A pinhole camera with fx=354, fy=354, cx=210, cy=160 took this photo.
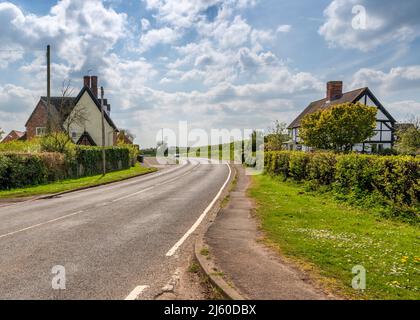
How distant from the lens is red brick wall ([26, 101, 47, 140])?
53.0 m

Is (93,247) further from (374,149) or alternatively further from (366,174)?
(374,149)

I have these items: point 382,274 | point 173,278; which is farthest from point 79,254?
point 382,274

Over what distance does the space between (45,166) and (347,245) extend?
2408 centimetres

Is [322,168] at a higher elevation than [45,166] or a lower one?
higher

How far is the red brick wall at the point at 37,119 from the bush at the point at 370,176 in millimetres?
44089

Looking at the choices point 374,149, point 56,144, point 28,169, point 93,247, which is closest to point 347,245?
point 93,247

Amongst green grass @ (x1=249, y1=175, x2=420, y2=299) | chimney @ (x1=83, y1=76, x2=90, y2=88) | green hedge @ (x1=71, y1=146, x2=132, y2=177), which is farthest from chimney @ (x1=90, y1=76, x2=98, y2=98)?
green grass @ (x1=249, y1=175, x2=420, y2=299)

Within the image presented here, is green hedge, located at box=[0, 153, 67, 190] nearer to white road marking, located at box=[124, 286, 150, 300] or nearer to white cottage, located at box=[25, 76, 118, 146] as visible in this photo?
white road marking, located at box=[124, 286, 150, 300]

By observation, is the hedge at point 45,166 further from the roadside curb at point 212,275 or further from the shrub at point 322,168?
the roadside curb at point 212,275

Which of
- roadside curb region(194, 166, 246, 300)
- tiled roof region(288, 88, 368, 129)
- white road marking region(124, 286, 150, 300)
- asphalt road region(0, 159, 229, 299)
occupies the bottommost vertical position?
Answer: asphalt road region(0, 159, 229, 299)

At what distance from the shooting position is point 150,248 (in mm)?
8180

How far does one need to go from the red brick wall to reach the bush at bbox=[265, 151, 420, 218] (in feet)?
145

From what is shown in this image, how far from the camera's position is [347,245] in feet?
26.2
